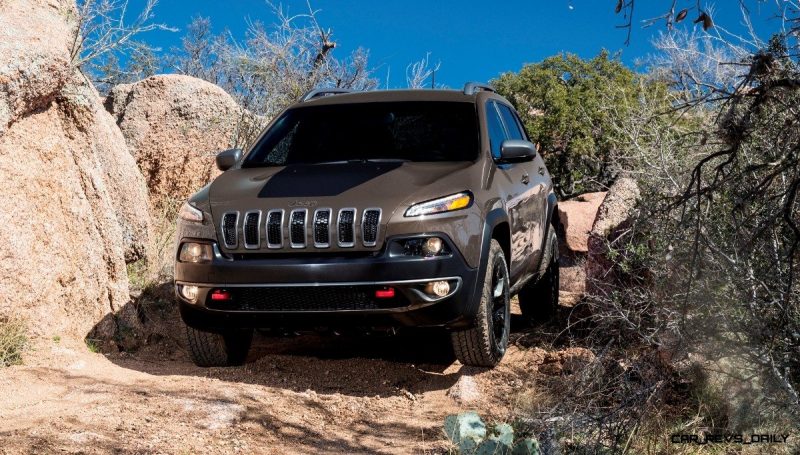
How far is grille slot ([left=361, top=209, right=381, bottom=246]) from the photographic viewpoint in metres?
5.79

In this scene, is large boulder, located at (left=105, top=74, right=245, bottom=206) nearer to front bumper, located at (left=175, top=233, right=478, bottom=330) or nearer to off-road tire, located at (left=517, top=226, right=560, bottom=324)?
off-road tire, located at (left=517, top=226, right=560, bottom=324)

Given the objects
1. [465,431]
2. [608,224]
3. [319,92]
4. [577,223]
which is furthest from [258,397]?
[577,223]

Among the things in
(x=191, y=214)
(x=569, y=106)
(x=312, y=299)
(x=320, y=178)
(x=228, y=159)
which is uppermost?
(x=569, y=106)

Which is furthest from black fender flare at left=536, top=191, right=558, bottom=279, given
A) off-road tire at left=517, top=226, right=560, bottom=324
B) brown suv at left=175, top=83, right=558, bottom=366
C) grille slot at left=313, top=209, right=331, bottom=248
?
grille slot at left=313, top=209, right=331, bottom=248

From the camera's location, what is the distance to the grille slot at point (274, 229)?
19.4 ft

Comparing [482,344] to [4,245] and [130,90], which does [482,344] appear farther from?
[130,90]

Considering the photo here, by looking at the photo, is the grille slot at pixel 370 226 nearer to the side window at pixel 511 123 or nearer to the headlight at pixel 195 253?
the headlight at pixel 195 253

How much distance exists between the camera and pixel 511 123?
8.39m

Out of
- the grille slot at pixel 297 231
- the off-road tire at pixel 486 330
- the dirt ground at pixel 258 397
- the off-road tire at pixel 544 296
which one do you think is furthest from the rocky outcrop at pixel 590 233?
the grille slot at pixel 297 231

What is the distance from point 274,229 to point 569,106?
1244 cm

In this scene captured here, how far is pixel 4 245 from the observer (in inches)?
274

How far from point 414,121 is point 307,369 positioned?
189 cm

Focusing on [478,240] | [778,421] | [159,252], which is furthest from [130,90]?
[778,421]

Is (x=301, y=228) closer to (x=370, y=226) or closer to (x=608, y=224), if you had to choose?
(x=370, y=226)
